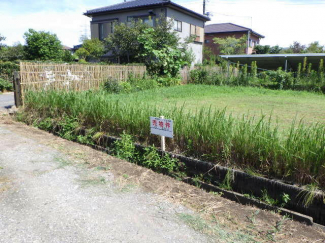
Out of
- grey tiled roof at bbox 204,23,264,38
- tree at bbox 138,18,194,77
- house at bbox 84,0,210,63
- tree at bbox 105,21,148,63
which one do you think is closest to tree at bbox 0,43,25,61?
house at bbox 84,0,210,63

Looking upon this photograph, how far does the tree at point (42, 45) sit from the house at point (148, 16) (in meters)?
3.55

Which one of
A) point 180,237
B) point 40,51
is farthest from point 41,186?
point 40,51

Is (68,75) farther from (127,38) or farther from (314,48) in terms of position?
(314,48)

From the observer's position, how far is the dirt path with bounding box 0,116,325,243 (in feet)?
7.51

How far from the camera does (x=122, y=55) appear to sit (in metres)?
17.2

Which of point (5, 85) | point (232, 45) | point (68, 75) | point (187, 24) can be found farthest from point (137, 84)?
point (232, 45)

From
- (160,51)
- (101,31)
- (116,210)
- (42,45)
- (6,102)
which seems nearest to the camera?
(116,210)

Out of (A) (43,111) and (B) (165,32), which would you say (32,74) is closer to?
(A) (43,111)

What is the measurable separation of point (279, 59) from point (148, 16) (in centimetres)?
942

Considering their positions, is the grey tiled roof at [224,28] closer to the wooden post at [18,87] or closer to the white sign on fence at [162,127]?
the wooden post at [18,87]

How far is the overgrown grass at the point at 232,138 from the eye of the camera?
2.74 meters

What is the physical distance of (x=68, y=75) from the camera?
978 centimetres

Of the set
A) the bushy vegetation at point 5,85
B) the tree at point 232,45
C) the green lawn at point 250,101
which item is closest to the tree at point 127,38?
the green lawn at point 250,101

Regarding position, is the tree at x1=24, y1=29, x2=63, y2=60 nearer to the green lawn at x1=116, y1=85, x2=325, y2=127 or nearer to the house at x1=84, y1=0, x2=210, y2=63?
the house at x1=84, y1=0, x2=210, y2=63
